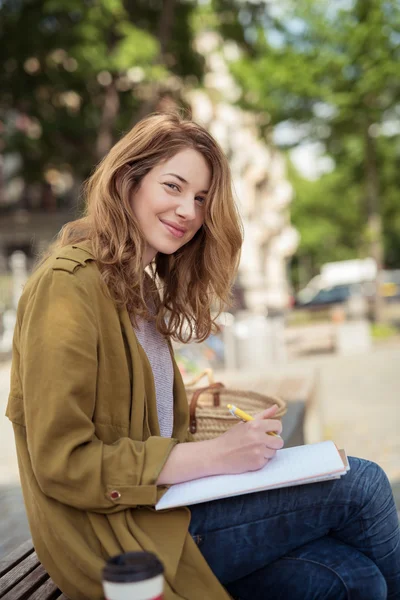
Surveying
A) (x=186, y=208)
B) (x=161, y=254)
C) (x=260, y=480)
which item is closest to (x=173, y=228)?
(x=186, y=208)

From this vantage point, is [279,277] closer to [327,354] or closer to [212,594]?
[327,354]

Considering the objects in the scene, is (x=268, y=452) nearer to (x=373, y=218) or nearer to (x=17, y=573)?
(x=17, y=573)

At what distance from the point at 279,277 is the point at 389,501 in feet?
154

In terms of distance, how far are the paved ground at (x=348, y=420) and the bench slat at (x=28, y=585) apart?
1834 mm

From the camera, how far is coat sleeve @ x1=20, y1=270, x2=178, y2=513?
1739mm

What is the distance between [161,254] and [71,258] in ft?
2.03

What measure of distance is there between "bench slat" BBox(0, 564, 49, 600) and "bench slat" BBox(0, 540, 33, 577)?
0.11m

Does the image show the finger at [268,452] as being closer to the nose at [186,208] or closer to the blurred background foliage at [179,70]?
the nose at [186,208]

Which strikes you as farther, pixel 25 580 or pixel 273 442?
pixel 25 580

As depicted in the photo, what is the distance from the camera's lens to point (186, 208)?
221 cm

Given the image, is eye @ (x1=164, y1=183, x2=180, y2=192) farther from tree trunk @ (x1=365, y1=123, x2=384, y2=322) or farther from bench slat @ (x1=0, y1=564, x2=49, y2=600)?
tree trunk @ (x1=365, y1=123, x2=384, y2=322)

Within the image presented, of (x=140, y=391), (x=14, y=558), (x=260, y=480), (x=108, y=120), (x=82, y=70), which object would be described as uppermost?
(x=82, y=70)

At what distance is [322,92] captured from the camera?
16.7 m

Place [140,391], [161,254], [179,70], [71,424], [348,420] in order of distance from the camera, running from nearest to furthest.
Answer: [71,424] → [140,391] → [161,254] → [348,420] → [179,70]
